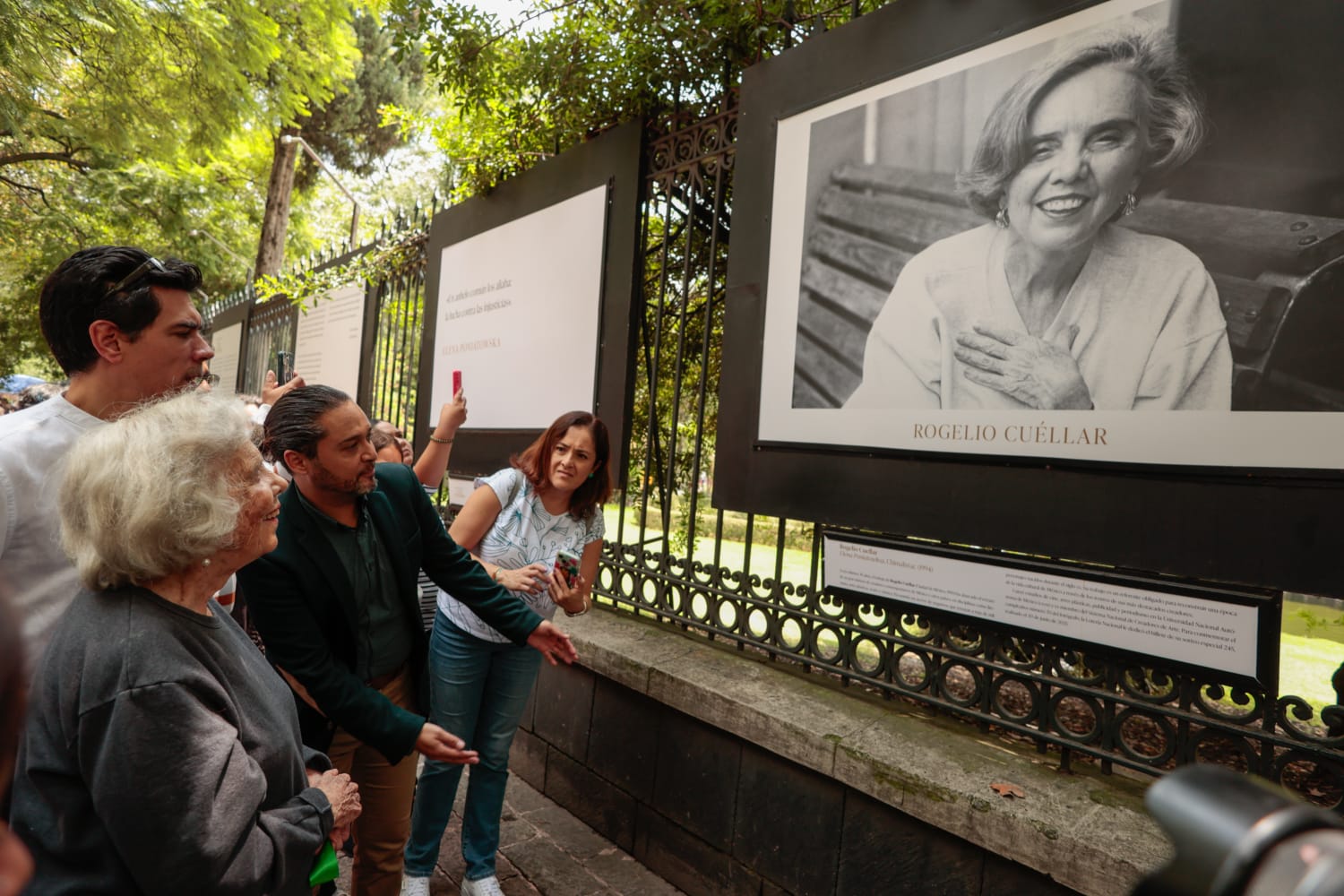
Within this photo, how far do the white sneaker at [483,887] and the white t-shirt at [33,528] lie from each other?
197 cm

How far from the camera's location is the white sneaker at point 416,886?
119 inches

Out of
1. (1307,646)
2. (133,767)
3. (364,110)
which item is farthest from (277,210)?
(1307,646)

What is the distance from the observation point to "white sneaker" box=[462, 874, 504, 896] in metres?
3.06

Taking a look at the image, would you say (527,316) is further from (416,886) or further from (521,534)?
(416,886)

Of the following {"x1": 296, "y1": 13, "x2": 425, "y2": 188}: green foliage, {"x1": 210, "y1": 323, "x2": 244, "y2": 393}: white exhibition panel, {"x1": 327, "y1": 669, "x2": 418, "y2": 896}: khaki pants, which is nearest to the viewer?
{"x1": 327, "y1": 669, "x2": 418, "y2": 896}: khaki pants

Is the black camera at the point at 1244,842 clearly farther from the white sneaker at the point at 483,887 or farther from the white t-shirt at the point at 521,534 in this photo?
the white sneaker at the point at 483,887

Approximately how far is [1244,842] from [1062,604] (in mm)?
2231

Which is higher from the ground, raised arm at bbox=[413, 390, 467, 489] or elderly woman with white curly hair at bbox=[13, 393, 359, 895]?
raised arm at bbox=[413, 390, 467, 489]

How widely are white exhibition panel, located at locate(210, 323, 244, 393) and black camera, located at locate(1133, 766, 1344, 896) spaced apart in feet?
40.5

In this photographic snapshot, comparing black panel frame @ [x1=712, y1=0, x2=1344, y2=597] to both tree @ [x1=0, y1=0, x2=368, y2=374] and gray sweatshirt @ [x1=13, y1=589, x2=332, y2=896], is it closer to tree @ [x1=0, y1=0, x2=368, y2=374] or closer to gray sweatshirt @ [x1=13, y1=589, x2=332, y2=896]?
gray sweatshirt @ [x1=13, y1=589, x2=332, y2=896]

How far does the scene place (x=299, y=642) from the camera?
213 centimetres

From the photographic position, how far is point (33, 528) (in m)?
1.71

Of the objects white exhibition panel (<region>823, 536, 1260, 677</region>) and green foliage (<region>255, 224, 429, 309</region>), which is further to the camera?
green foliage (<region>255, 224, 429, 309</region>)

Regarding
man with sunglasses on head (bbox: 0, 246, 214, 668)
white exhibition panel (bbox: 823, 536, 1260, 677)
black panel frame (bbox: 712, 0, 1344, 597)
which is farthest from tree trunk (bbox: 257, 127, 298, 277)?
white exhibition panel (bbox: 823, 536, 1260, 677)
